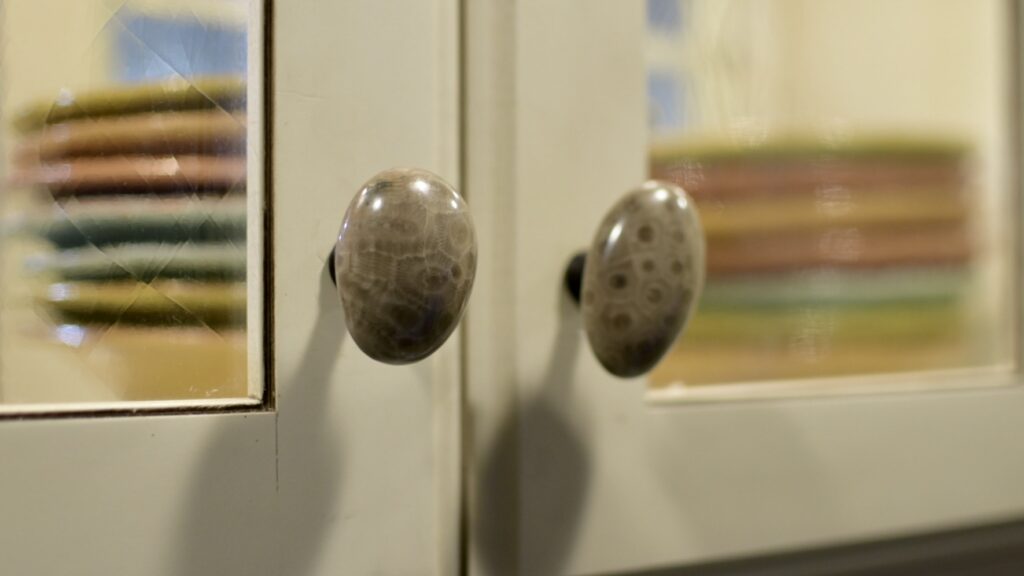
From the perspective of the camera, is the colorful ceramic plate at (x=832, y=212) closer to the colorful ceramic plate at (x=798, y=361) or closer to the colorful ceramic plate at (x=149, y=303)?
the colorful ceramic plate at (x=798, y=361)

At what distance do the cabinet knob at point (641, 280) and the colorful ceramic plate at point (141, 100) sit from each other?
12 centimetres

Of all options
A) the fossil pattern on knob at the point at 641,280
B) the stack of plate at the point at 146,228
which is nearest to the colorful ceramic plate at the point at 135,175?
the stack of plate at the point at 146,228

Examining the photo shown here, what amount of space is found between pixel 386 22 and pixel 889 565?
1.06ft

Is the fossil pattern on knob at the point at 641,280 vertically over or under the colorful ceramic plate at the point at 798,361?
over

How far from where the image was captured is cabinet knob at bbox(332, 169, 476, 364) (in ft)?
0.76

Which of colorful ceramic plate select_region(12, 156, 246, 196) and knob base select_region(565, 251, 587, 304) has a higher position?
colorful ceramic plate select_region(12, 156, 246, 196)

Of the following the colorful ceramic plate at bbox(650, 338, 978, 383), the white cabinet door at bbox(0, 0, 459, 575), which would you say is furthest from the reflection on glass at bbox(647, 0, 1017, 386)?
the white cabinet door at bbox(0, 0, 459, 575)

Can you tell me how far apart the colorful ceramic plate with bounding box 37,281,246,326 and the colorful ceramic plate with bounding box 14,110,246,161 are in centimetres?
4

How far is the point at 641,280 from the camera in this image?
0.28m

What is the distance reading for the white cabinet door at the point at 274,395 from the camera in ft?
0.80

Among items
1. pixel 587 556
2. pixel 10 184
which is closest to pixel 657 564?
pixel 587 556

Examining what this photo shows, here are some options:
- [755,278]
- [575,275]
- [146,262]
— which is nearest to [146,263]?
[146,262]

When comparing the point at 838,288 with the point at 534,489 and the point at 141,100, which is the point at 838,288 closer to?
the point at 534,489

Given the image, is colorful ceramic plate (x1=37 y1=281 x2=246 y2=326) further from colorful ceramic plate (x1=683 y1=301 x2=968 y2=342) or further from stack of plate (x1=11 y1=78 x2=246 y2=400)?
colorful ceramic plate (x1=683 y1=301 x2=968 y2=342)
